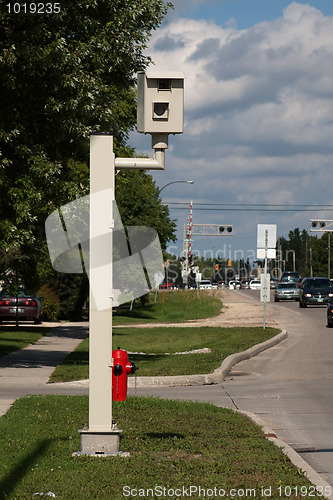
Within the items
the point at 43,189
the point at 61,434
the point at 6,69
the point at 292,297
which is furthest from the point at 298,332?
the point at 292,297

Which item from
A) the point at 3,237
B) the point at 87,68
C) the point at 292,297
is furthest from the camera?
the point at 292,297

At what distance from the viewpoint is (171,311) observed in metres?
52.8

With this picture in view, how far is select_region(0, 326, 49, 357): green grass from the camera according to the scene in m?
23.5

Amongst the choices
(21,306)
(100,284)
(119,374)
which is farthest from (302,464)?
(21,306)

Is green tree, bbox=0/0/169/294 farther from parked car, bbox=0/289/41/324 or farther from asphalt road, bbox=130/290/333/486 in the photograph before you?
parked car, bbox=0/289/41/324

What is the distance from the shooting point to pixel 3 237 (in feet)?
56.5

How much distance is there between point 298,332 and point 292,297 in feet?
108

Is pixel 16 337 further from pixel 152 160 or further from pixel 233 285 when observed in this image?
pixel 233 285

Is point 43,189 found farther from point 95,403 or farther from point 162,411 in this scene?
point 95,403

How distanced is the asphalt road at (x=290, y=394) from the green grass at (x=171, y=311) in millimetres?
19572

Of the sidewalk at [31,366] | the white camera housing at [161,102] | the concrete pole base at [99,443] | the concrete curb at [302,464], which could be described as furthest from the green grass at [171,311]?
the white camera housing at [161,102]

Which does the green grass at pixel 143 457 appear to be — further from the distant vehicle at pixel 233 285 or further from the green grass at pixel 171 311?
the distant vehicle at pixel 233 285

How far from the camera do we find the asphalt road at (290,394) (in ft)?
32.8

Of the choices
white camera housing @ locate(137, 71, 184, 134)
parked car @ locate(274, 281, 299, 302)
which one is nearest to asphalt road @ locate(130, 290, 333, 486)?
white camera housing @ locate(137, 71, 184, 134)
